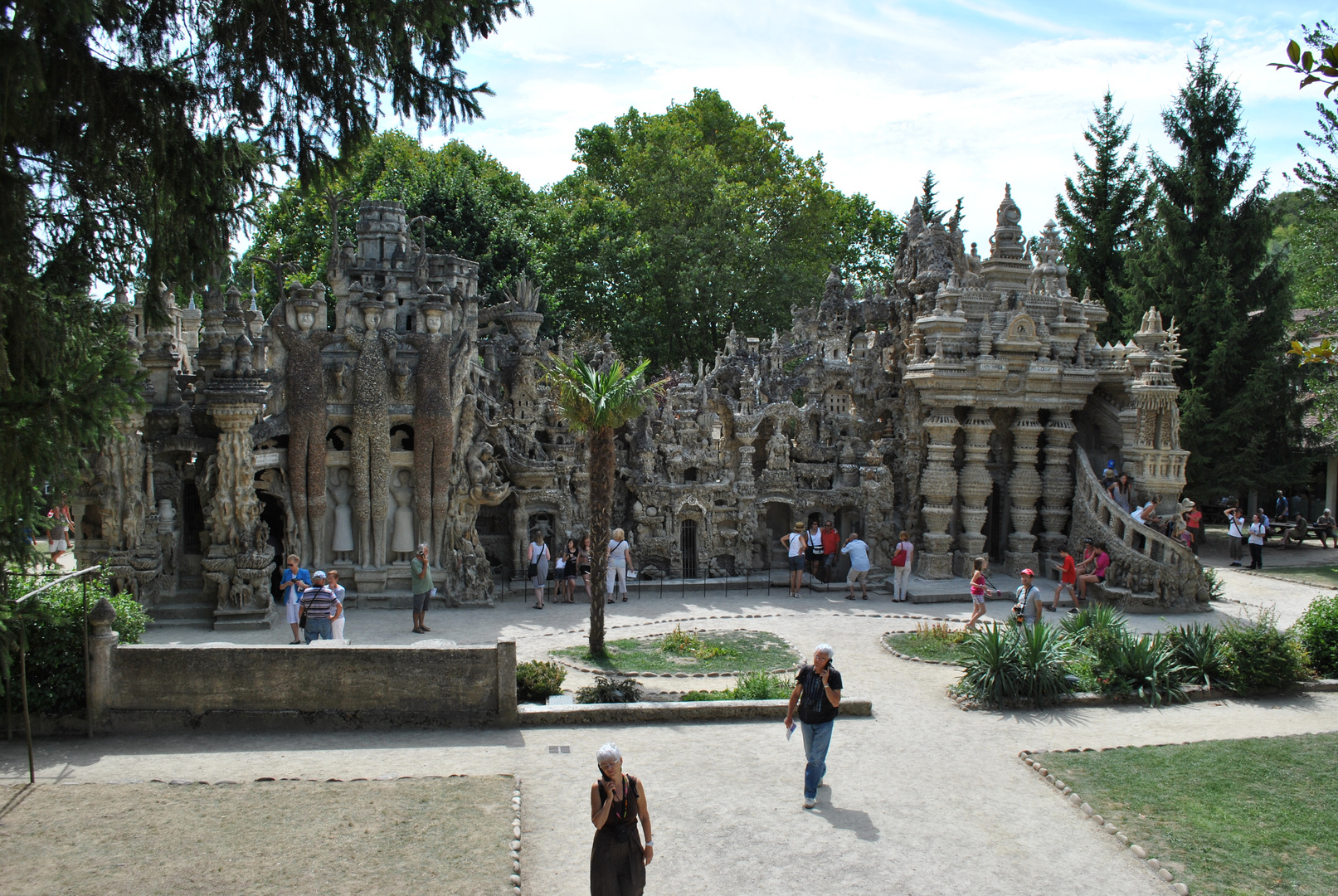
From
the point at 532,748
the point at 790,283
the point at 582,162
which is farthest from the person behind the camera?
the point at 582,162

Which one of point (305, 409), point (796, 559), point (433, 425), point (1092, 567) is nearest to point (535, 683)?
point (433, 425)

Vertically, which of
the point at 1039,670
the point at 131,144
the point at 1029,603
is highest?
the point at 131,144

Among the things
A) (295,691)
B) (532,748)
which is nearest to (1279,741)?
(532,748)

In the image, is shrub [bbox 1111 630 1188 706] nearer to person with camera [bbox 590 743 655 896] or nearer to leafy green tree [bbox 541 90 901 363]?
person with camera [bbox 590 743 655 896]

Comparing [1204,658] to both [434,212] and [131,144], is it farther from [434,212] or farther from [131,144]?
[434,212]

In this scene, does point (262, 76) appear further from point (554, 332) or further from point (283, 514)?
point (554, 332)

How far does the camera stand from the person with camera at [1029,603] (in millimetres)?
16281

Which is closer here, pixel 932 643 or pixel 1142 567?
pixel 932 643

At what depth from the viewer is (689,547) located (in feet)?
75.2

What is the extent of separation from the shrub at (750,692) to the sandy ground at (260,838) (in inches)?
147

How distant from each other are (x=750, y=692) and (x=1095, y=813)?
472 centimetres

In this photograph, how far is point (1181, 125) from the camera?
29688mm

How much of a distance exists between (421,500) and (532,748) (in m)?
9.38

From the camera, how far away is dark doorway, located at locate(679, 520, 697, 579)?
22812 mm
